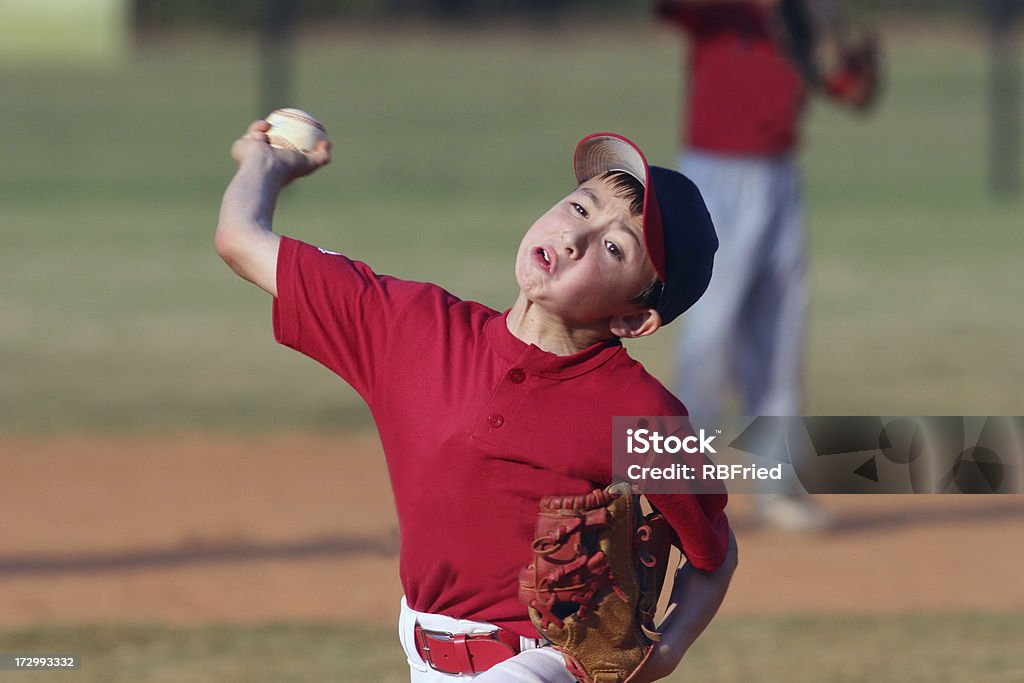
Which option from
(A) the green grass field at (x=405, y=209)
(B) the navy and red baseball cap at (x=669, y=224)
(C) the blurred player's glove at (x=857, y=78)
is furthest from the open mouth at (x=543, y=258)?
(A) the green grass field at (x=405, y=209)

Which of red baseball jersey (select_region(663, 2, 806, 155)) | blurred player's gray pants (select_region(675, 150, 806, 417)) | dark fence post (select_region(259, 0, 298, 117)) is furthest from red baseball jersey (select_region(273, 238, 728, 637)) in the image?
dark fence post (select_region(259, 0, 298, 117))

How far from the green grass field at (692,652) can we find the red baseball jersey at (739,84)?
2023mm

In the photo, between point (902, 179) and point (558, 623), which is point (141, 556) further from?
point (902, 179)

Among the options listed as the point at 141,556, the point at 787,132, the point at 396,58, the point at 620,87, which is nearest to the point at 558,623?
the point at 141,556

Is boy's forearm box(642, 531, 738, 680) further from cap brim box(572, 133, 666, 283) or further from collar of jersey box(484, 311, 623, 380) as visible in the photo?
cap brim box(572, 133, 666, 283)

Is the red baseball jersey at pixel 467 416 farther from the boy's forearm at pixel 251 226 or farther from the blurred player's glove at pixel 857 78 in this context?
the blurred player's glove at pixel 857 78

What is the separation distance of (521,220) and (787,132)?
8.92 metres

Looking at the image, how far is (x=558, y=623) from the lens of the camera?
8.31ft

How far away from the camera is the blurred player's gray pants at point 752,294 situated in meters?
6.14

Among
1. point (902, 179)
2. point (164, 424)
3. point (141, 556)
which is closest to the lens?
point (141, 556)

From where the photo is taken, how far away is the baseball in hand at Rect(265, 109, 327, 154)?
2.82m

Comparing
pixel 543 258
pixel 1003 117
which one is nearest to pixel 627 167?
pixel 543 258

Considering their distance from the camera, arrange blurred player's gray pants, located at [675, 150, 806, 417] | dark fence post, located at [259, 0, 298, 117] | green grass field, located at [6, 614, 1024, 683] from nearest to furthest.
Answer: green grass field, located at [6, 614, 1024, 683], blurred player's gray pants, located at [675, 150, 806, 417], dark fence post, located at [259, 0, 298, 117]

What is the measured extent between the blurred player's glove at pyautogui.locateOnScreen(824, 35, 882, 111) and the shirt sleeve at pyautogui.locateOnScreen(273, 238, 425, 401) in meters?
4.23
